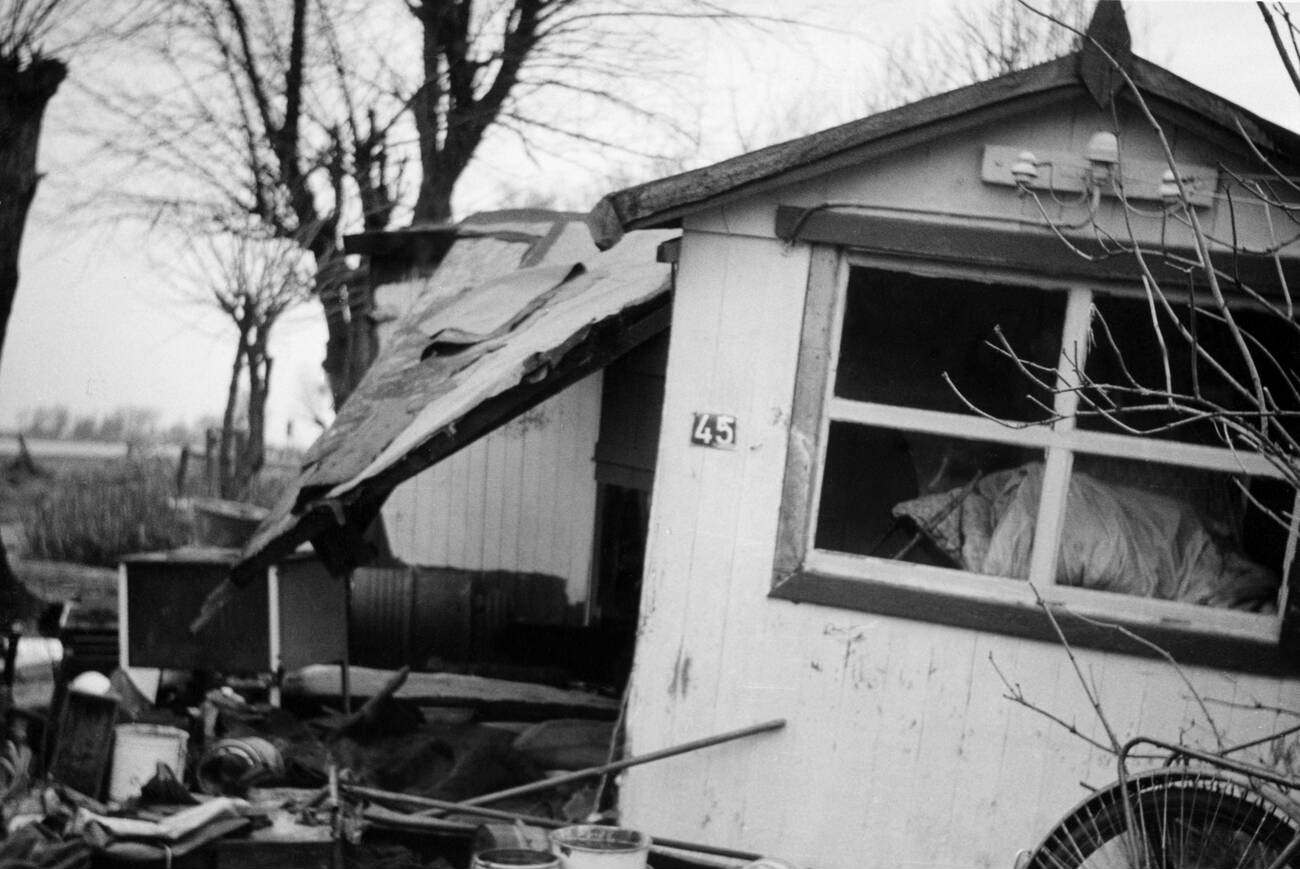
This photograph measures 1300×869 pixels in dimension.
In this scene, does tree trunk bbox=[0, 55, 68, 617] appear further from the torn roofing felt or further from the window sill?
the window sill

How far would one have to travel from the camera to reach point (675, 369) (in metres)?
6.17

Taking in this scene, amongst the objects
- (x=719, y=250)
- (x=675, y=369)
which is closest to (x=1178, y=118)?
(x=719, y=250)

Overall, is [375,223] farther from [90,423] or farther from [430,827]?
[430,827]

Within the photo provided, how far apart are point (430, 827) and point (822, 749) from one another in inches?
73.7

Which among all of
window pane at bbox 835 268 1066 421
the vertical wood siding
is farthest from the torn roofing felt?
window pane at bbox 835 268 1066 421

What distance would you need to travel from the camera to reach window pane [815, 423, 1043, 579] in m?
6.42

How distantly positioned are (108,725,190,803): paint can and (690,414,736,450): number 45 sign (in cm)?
301

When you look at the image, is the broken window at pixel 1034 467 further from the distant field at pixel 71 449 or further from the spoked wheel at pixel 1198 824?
the distant field at pixel 71 449

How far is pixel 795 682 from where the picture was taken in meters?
6.11

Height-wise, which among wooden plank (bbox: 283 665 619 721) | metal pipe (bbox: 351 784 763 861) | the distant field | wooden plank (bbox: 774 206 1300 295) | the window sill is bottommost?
wooden plank (bbox: 283 665 619 721)

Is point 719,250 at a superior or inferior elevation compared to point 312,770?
superior

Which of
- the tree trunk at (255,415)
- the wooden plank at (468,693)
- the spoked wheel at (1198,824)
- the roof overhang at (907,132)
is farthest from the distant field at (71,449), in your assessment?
the spoked wheel at (1198,824)

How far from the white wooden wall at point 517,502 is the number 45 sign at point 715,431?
5.44 m

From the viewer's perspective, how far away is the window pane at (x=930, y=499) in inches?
253
